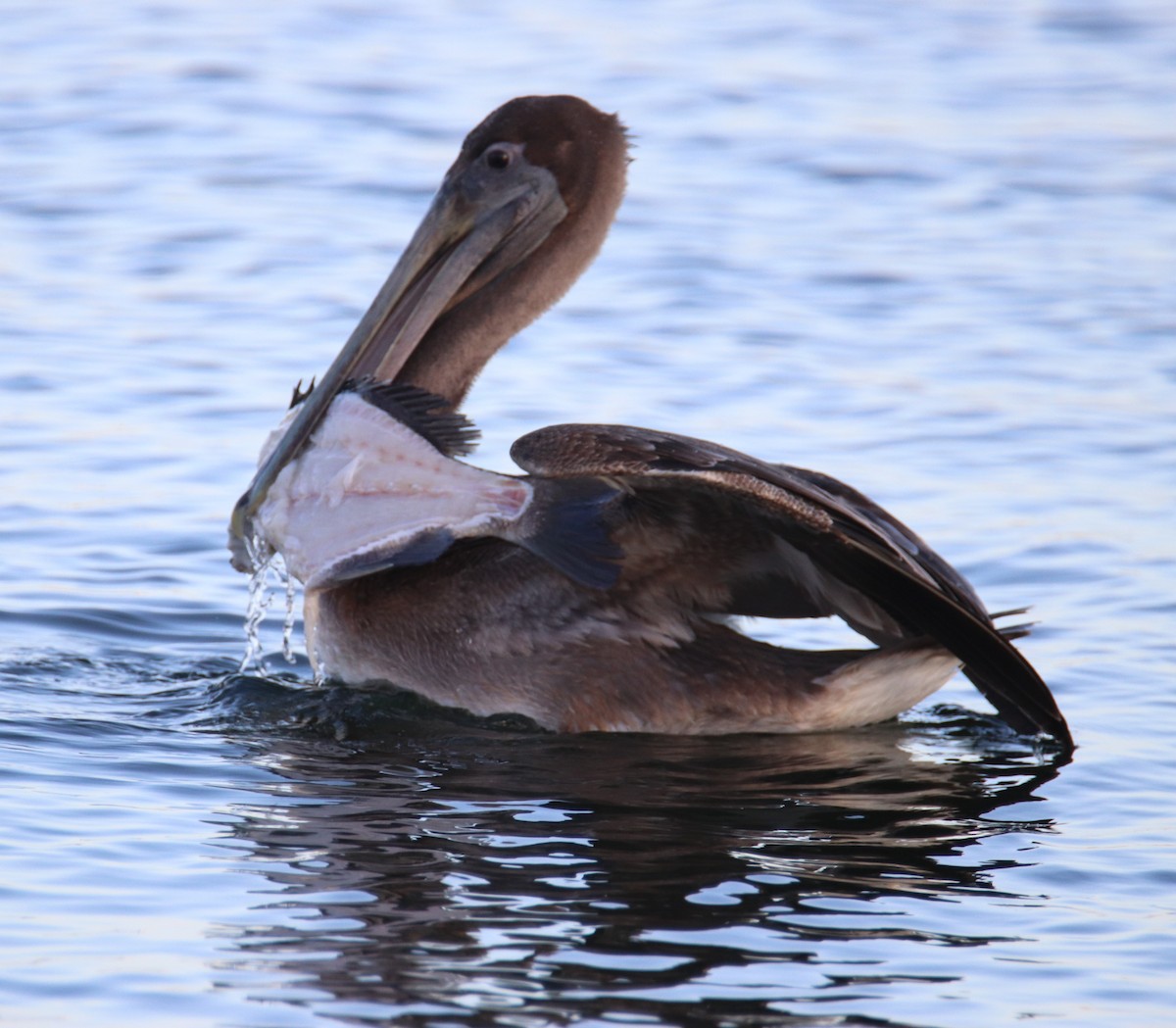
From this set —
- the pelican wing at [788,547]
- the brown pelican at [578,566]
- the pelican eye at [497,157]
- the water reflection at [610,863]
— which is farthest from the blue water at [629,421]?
the pelican eye at [497,157]

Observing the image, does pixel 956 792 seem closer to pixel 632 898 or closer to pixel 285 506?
pixel 632 898

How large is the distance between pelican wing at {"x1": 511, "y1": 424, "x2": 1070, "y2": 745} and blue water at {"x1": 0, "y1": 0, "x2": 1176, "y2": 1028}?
1.07 ft

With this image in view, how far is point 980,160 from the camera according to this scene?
12.4 m

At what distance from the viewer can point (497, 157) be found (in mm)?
6234

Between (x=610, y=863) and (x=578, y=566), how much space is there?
0.84 meters

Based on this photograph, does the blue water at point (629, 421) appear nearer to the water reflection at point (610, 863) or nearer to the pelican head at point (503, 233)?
the water reflection at point (610, 863)

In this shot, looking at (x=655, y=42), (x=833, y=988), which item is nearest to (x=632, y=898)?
(x=833, y=988)

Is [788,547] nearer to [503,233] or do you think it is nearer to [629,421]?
[503,233]

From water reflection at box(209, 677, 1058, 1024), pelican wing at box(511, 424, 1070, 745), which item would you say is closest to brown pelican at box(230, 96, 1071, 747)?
pelican wing at box(511, 424, 1070, 745)

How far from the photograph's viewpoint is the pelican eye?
6230mm

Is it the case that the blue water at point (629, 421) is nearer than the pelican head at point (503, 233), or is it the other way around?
the blue water at point (629, 421)

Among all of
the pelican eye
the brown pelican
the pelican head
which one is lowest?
the brown pelican

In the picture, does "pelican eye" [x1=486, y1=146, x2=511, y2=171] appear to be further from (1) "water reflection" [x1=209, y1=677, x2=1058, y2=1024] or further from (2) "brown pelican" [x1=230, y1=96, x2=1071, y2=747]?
(1) "water reflection" [x1=209, y1=677, x2=1058, y2=1024]

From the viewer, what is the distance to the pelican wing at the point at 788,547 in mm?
4867
